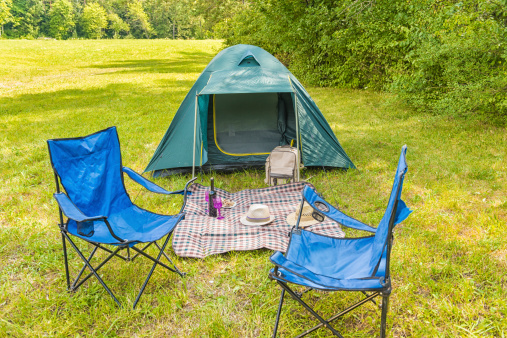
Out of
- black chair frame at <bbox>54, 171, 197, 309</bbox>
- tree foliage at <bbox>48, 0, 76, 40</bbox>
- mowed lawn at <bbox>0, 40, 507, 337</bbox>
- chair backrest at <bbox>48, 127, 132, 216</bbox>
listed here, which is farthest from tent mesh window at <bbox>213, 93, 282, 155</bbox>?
tree foliage at <bbox>48, 0, 76, 40</bbox>

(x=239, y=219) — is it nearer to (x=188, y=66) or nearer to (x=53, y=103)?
(x=53, y=103)

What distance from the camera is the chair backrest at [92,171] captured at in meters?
2.62

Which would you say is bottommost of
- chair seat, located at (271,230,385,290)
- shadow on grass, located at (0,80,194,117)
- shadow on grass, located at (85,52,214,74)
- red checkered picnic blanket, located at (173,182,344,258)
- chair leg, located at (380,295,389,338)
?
red checkered picnic blanket, located at (173,182,344,258)

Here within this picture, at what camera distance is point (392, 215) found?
5.90ft

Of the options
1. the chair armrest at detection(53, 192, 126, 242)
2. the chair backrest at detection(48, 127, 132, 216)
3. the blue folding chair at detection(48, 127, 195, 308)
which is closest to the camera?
the chair armrest at detection(53, 192, 126, 242)

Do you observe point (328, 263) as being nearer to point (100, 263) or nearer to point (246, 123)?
point (100, 263)

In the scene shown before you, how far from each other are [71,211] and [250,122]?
3306mm

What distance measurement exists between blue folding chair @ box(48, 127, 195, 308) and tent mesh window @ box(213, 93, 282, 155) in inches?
86.0

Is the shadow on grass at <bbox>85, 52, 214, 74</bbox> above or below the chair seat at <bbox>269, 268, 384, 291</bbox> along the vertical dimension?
above

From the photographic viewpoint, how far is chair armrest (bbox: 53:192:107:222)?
2148mm

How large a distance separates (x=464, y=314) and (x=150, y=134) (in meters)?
5.34

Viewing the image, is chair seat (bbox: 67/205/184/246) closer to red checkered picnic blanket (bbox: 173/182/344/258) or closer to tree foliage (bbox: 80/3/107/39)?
red checkered picnic blanket (bbox: 173/182/344/258)

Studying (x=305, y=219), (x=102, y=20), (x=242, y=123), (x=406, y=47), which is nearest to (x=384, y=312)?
(x=305, y=219)

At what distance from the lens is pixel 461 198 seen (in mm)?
3750
